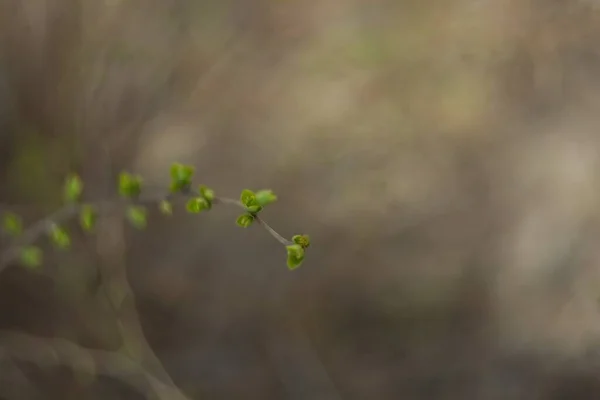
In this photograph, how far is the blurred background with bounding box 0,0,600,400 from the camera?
0.58 meters

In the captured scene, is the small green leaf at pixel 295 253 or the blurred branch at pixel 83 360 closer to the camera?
the small green leaf at pixel 295 253

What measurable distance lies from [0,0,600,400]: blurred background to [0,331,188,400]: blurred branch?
11mm

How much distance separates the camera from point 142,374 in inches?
25.7

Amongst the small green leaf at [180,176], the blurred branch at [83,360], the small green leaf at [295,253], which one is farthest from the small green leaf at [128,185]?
Answer: the blurred branch at [83,360]

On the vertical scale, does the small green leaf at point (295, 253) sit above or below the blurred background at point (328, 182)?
below

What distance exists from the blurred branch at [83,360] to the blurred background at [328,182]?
11 mm

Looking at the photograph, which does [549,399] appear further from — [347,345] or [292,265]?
[292,265]

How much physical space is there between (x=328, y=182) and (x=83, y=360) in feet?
Result: 1.17

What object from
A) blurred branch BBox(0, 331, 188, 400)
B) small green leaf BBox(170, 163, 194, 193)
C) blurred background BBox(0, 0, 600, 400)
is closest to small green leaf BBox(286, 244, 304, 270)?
small green leaf BBox(170, 163, 194, 193)

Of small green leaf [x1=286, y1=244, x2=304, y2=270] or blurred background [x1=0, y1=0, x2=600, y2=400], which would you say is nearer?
small green leaf [x1=286, y1=244, x2=304, y2=270]

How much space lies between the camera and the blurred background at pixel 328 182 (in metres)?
0.58

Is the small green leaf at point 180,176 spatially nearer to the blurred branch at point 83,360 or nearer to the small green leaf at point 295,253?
the small green leaf at point 295,253

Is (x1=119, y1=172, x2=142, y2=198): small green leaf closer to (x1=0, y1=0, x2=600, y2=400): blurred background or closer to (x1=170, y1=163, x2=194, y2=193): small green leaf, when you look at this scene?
(x1=170, y1=163, x2=194, y2=193): small green leaf

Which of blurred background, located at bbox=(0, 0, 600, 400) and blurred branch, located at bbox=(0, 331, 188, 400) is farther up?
blurred background, located at bbox=(0, 0, 600, 400)
